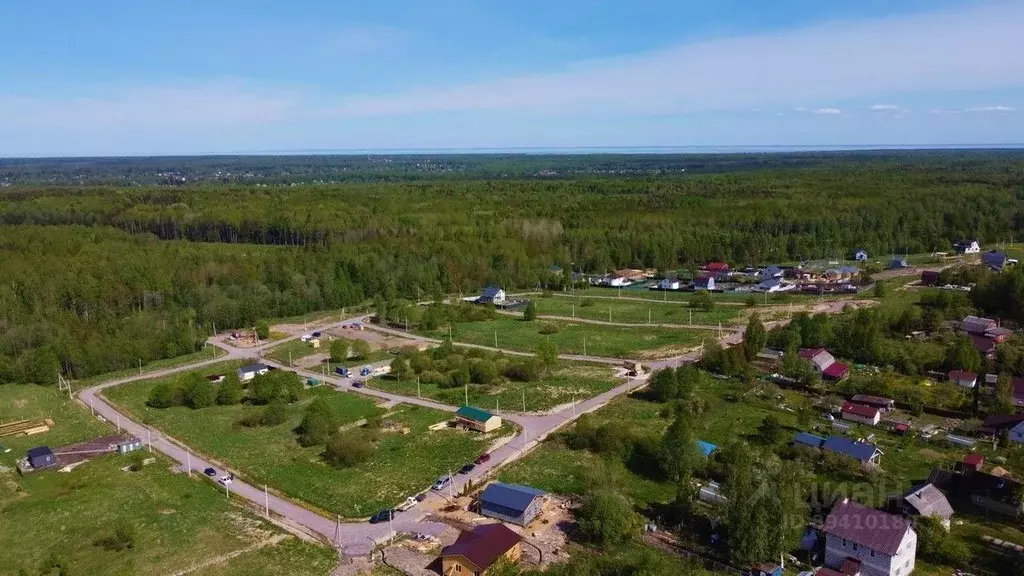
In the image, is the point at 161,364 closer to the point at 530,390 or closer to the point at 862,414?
the point at 530,390

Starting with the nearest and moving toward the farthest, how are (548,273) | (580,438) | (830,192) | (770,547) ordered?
(770,547)
(580,438)
(548,273)
(830,192)

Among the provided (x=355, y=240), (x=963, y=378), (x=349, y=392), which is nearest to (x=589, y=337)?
(x=349, y=392)

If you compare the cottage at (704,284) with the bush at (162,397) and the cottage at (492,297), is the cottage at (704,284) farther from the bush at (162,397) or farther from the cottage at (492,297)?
the bush at (162,397)

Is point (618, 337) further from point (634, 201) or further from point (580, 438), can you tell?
point (634, 201)

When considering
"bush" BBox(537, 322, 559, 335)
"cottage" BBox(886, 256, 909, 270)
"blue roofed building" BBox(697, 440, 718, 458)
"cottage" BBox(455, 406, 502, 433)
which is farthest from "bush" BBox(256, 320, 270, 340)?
"cottage" BBox(886, 256, 909, 270)

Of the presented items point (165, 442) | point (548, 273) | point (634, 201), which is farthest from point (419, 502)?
point (634, 201)
